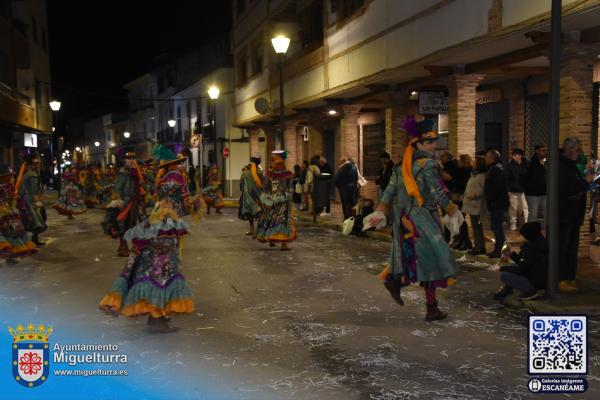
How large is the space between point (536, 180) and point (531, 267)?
411cm

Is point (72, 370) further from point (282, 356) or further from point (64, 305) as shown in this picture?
point (64, 305)

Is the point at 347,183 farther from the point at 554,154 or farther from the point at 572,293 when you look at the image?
the point at 554,154

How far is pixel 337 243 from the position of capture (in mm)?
13602

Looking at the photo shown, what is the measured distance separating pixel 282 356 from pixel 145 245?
1780mm

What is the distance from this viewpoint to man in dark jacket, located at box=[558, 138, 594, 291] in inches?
314

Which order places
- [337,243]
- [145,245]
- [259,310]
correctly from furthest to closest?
[337,243] → [259,310] → [145,245]

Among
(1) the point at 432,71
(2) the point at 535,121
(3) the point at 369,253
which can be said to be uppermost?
(1) the point at 432,71

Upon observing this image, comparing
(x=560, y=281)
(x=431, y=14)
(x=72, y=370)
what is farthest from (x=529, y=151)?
(x=72, y=370)

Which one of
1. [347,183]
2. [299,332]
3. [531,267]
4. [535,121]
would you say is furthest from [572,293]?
[347,183]

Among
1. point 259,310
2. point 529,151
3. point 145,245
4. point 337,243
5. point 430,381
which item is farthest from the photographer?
point 529,151

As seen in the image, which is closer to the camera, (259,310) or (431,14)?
(259,310)

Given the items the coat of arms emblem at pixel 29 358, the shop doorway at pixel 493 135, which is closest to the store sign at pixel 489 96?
the shop doorway at pixel 493 135

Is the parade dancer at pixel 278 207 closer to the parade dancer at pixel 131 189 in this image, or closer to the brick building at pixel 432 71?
the parade dancer at pixel 131 189

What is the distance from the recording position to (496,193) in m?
10.1
